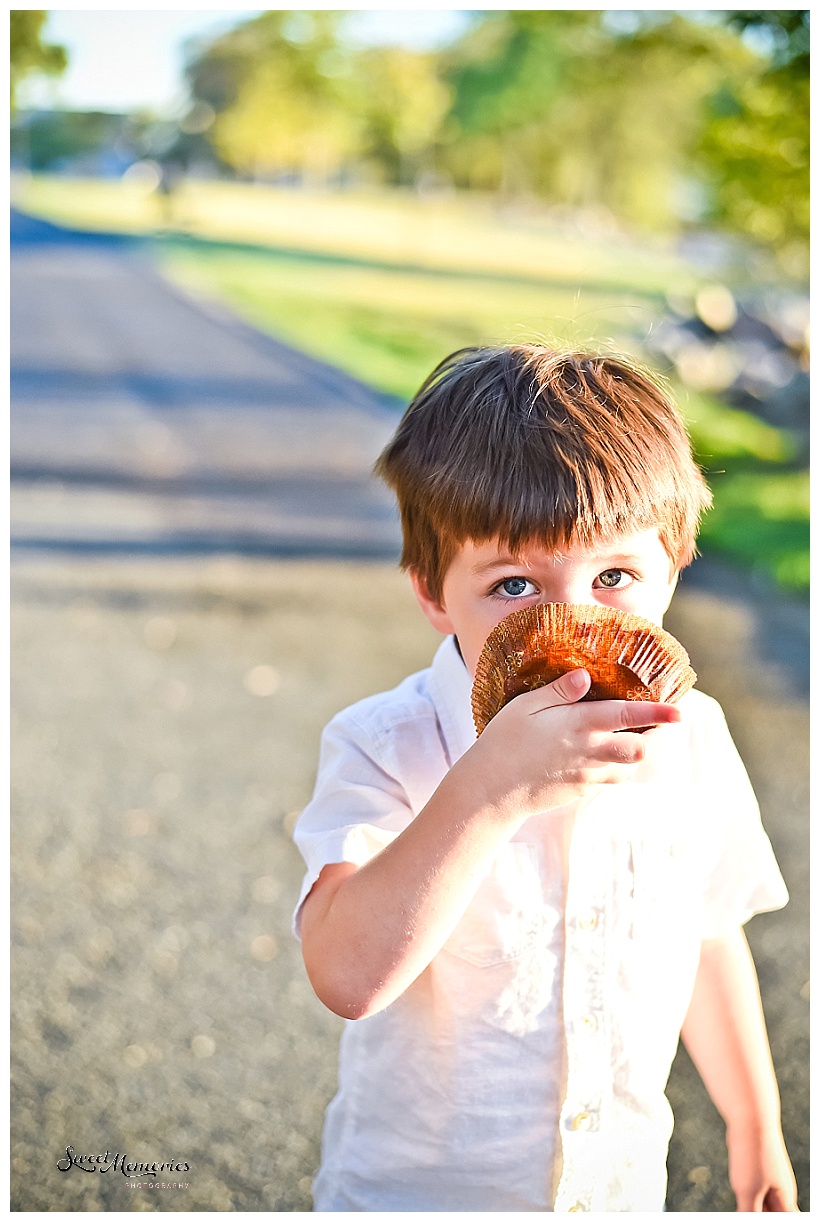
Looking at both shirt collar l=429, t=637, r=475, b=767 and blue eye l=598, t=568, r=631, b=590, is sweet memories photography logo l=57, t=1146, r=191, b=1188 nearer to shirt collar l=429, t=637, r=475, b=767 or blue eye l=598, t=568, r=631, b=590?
shirt collar l=429, t=637, r=475, b=767

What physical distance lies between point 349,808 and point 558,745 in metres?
0.22

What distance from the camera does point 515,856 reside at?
3.22ft

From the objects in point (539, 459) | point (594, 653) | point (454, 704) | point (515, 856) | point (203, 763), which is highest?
point (539, 459)

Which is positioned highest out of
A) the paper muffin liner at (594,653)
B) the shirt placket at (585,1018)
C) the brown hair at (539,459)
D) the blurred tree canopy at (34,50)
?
the blurred tree canopy at (34,50)

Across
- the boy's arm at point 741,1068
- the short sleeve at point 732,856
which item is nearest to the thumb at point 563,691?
the short sleeve at point 732,856

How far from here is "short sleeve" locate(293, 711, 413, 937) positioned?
0.94 meters

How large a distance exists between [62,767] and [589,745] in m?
2.61

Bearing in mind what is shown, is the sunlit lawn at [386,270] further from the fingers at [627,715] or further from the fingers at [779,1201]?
the fingers at [627,715]

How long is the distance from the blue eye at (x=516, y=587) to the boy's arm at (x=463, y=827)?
0.32 feet

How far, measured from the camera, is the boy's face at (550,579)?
2.93 ft

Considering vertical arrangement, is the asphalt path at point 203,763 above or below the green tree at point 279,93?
below

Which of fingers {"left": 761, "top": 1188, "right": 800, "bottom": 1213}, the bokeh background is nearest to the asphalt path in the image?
the bokeh background

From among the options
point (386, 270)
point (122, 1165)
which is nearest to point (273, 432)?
point (386, 270)

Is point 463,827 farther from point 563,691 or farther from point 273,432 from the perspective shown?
point 273,432
